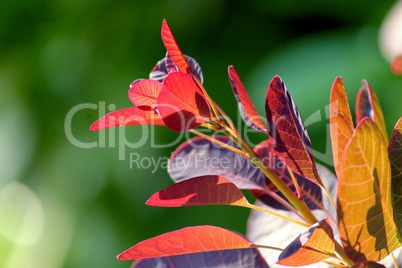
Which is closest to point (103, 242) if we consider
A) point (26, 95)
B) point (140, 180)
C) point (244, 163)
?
point (140, 180)

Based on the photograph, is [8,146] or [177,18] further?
[177,18]

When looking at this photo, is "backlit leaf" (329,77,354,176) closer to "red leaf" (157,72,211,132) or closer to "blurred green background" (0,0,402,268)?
"red leaf" (157,72,211,132)

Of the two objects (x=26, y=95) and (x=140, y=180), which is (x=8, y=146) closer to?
(x=26, y=95)

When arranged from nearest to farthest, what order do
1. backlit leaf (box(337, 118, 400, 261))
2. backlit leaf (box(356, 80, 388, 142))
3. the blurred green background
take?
backlit leaf (box(337, 118, 400, 261))
backlit leaf (box(356, 80, 388, 142))
the blurred green background

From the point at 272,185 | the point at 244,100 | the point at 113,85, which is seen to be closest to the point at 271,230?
the point at 272,185

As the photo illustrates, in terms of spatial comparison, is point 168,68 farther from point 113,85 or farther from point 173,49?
point 113,85

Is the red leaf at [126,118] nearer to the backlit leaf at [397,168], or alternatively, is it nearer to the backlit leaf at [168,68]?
the backlit leaf at [168,68]

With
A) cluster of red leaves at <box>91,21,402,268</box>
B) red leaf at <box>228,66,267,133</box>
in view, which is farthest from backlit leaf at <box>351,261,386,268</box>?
red leaf at <box>228,66,267,133</box>
